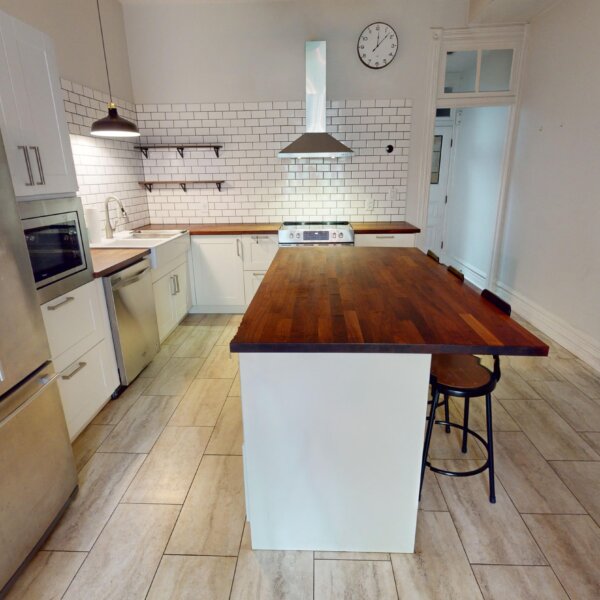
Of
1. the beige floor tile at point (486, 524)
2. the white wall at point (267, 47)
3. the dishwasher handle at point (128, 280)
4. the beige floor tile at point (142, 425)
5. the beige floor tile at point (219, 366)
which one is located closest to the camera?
the beige floor tile at point (486, 524)

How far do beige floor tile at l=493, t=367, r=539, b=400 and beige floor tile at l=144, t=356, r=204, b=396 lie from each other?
216cm

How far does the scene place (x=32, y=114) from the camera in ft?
6.10

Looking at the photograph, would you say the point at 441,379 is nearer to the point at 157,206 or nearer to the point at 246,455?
the point at 246,455

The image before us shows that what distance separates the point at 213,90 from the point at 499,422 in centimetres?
396

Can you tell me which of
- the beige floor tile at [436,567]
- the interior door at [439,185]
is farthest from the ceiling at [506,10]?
the beige floor tile at [436,567]

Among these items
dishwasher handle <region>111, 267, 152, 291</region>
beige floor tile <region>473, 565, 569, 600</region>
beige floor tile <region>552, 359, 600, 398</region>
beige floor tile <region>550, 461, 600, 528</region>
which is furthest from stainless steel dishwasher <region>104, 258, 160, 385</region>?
beige floor tile <region>552, 359, 600, 398</region>

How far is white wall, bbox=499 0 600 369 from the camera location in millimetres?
3020

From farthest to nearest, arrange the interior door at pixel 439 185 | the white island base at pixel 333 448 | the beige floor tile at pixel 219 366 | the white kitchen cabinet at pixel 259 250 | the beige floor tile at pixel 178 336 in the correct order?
the interior door at pixel 439 185, the white kitchen cabinet at pixel 259 250, the beige floor tile at pixel 178 336, the beige floor tile at pixel 219 366, the white island base at pixel 333 448

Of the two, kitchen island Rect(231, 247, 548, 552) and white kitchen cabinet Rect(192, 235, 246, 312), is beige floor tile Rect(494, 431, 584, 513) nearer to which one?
kitchen island Rect(231, 247, 548, 552)

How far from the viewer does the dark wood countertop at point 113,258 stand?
96.5 inches

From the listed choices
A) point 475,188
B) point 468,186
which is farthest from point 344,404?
point 468,186

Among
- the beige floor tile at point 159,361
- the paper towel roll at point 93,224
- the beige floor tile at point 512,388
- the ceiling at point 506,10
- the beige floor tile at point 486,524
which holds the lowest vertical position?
the beige floor tile at point 486,524

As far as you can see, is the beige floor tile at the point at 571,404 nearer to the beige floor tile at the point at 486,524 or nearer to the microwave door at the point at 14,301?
the beige floor tile at the point at 486,524

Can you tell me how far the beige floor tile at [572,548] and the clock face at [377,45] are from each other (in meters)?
4.01
